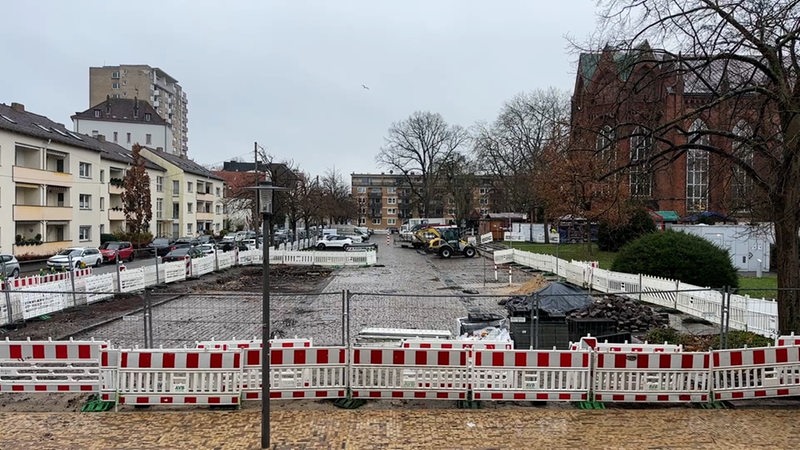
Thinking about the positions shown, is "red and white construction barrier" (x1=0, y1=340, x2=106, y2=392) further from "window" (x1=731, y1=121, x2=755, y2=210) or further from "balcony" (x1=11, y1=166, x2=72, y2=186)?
"balcony" (x1=11, y1=166, x2=72, y2=186)

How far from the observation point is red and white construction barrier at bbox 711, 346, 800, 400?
732 cm

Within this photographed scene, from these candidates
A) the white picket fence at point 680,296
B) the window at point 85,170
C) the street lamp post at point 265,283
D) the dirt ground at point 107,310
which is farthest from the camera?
the window at point 85,170

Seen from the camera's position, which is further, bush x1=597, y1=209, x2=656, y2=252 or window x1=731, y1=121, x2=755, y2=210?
bush x1=597, y1=209, x2=656, y2=252

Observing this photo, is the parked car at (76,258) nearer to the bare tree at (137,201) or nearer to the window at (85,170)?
the bare tree at (137,201)

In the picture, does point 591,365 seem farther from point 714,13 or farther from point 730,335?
point 714,13

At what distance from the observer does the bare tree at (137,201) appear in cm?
4503

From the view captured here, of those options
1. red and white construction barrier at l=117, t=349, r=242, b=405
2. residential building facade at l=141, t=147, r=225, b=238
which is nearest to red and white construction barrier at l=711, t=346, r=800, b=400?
red and white construction barrier at l=117, t=349, r=242, b=405

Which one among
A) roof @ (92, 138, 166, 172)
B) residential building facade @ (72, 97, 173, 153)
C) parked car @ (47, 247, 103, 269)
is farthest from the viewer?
residential building facade @ (72, 97, 173, 153)

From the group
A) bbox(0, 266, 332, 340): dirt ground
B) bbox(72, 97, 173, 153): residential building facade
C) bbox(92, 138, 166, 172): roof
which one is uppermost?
bbox(72, 97, 173, 153): residential building facade

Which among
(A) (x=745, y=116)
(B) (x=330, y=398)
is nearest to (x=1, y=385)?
(B) (x=330, y=398)

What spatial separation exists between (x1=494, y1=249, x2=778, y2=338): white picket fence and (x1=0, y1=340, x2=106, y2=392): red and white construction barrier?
7.46 m

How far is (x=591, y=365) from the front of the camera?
7.31m

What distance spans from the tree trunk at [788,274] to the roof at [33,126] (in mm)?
38848

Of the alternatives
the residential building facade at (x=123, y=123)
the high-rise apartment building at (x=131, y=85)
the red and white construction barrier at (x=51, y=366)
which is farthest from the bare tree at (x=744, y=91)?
the high-rise apartment building at (x=131, y=85)
